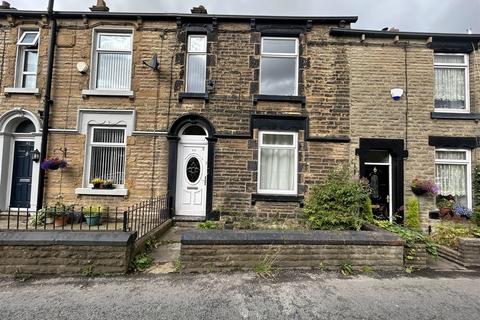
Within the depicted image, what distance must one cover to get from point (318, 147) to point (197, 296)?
5416 millimetres

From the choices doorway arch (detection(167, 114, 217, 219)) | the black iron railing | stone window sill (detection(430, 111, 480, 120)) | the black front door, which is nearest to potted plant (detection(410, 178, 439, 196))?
stone window sill (detection(430, 111, 480, 120))

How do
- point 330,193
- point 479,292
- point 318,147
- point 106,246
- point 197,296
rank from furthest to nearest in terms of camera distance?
point 318,147 < point 330,193 < point 106,246 < point 479,292 < point 197,296

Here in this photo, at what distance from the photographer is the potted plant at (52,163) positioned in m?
6.95

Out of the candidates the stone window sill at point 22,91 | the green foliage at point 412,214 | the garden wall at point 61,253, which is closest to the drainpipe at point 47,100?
the stone window sill at point 22,91

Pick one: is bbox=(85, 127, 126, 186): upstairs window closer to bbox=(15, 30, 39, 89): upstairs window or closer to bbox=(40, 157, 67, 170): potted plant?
bbox=(40, 157, 67, 170): potted plant

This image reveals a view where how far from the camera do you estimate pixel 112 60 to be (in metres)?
7.85

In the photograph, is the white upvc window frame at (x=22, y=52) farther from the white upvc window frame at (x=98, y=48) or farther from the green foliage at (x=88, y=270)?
the green foliage at (x=88, y=270)

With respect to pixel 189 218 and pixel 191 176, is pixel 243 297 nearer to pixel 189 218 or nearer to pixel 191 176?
pixel 189 218

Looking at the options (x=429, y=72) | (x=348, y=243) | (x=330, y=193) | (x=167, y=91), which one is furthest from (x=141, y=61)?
(x=429, y=72)

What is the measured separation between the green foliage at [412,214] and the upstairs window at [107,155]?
8113 mm

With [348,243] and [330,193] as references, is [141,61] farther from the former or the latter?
[348,243]

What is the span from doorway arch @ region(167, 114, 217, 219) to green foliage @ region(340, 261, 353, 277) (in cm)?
401

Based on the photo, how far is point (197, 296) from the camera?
342 cm

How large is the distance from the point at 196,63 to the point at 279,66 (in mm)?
2521
